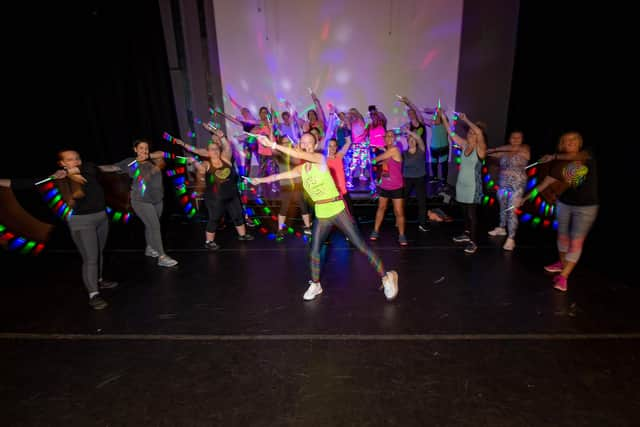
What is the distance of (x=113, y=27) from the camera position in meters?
5.40

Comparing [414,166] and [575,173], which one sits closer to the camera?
[575,173]

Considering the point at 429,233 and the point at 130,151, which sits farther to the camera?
the point at 130,151

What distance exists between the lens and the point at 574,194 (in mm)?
2977

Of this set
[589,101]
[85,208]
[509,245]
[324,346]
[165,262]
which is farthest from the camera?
[509,245]

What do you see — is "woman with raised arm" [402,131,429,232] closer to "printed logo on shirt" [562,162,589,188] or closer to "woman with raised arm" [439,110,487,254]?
"woman with raised arm" [439,110,487,254]

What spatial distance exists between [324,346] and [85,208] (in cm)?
225

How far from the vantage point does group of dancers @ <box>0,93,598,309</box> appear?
2883 mm

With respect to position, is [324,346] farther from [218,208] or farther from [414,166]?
[414,166]

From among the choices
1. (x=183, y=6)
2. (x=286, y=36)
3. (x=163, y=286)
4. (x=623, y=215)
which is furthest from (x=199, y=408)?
(x=183, y=6)

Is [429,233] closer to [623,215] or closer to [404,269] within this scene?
[404,269]

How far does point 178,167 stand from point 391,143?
15.1ft

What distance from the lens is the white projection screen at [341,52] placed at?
7371mm

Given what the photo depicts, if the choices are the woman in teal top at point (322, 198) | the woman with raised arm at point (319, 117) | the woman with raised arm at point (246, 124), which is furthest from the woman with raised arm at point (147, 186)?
the woman with raised arm at point (246, 124)

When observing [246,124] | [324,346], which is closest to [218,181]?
[324,346]
